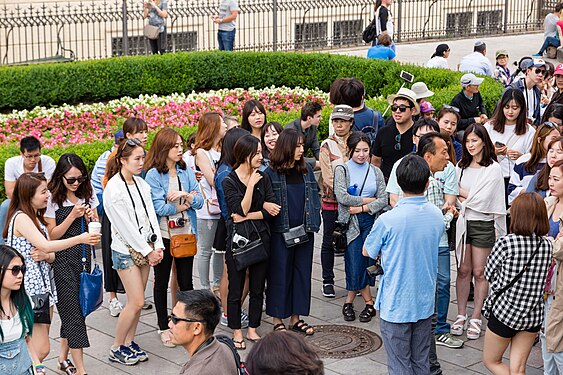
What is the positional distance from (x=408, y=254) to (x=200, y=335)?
2044mm

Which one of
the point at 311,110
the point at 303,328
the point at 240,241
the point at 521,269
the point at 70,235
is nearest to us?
the point at 521,269

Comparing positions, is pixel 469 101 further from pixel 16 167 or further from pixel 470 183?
pixel 16 167

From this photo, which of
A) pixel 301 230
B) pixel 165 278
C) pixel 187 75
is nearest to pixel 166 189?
pixel 165 278

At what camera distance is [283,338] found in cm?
481

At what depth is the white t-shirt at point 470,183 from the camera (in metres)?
9.02

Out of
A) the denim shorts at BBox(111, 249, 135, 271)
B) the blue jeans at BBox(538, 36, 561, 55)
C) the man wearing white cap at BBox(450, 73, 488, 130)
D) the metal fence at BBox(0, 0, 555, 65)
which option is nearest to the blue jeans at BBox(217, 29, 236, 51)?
the metal fence at BBox(0, 0, 555, 65)

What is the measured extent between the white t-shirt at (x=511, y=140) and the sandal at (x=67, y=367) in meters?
4.80

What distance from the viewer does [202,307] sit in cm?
597

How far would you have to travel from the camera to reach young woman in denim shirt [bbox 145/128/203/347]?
29.5ft

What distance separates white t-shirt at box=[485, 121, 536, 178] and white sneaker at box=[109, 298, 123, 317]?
13.4 feet

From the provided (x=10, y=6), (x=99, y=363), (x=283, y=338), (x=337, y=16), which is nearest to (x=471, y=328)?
(x=99, y=363)

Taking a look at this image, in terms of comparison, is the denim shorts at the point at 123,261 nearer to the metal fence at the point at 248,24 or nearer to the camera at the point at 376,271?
the camera at the point at 376,271

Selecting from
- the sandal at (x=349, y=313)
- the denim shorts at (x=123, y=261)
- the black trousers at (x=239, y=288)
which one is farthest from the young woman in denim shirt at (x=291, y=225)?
the denim shorts at (x=123, y=261)

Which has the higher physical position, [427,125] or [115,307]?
[427,125]
